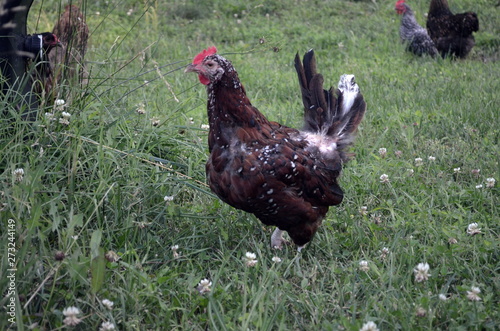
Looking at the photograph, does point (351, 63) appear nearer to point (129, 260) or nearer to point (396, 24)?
point (396, 24)

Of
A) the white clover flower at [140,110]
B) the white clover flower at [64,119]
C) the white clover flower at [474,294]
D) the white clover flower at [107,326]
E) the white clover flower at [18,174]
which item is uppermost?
the white clover flower at [64,119]

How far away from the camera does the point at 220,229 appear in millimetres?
3209

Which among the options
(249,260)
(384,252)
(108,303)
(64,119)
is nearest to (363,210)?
(384,252)

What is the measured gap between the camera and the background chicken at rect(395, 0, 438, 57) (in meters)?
7.43

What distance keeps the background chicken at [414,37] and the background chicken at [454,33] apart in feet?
0.49

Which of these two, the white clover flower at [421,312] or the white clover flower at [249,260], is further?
the white clover flower at [249,260]

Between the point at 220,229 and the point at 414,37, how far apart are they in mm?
5574

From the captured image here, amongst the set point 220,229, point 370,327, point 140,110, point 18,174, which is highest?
point 18,174

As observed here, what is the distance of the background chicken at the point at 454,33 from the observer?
288 inches

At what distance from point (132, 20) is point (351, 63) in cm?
378

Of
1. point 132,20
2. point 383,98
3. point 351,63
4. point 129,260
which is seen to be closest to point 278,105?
point 383,98

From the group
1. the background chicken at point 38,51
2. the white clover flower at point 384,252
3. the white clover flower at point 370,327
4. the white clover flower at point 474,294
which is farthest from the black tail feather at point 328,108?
the background chicken at point 38,51

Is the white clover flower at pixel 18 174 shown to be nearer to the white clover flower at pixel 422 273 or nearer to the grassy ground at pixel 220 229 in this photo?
the grassy ground at pixel 220 229

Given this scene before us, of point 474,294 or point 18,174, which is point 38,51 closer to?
point 18,174
